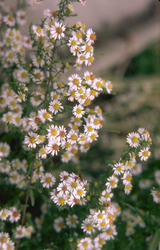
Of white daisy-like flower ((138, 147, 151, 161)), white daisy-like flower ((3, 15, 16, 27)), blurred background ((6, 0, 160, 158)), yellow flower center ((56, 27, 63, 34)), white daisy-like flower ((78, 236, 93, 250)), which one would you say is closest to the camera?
yellow flower center ((56, 27, 63, 34))

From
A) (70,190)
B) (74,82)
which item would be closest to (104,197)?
(70,190)

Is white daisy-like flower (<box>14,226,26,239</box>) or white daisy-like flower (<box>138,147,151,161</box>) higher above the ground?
white daisy-like flower (<box>138,147,151,161</box>)

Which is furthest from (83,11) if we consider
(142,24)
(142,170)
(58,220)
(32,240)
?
(32,240)

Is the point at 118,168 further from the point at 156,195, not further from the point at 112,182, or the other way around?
the point at 156,195

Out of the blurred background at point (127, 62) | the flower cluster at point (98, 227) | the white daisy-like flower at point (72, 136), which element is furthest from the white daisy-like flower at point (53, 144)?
the blurred background at point (127, 62)

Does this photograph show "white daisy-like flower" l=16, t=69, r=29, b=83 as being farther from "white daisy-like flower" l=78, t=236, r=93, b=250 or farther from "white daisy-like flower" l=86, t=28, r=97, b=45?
"white daisy-like flower" l=78, t=236, r=93, b=250

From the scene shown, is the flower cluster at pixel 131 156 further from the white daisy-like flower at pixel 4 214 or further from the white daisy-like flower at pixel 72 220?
the white daisy-like flower at pixel 4 214

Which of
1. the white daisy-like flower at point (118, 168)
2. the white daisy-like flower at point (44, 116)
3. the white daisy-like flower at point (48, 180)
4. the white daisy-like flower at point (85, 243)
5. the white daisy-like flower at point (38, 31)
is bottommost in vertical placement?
the white daisy-like flower at point (85, 243)

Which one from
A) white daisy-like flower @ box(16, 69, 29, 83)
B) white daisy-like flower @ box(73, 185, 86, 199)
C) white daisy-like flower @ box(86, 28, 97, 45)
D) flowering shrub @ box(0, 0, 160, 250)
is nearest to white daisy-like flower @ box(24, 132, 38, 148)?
flowering shrub @ box(0, 0, 160, 250)
